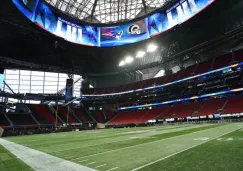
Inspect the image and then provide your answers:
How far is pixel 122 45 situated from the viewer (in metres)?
47.2

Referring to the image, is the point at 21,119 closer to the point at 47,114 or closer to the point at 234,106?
the point at 47,114

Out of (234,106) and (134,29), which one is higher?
(134,29)

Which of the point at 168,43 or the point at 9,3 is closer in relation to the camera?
the point at 9,3

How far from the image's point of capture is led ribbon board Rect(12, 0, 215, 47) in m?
31.7

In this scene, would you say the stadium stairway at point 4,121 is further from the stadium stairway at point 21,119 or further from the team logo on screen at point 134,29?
the team logo on screen at point 134,29

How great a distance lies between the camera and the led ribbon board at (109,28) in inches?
1249

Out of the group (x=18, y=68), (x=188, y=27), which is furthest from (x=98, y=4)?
(x=18, y=68)

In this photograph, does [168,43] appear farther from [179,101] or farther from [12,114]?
[12,114]

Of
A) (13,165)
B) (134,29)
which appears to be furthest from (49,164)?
(134,29)

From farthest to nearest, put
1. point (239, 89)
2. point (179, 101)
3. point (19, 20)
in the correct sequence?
point (179, 101)
point (239, 89)
point (19, 20)

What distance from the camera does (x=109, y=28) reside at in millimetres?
48906

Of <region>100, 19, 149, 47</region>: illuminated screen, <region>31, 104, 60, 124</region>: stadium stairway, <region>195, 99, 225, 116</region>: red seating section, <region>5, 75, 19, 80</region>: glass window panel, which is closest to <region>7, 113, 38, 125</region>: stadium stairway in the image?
<region>31, 104, 60, 124</region>: stadium stairway

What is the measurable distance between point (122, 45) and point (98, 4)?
1457 centimetres

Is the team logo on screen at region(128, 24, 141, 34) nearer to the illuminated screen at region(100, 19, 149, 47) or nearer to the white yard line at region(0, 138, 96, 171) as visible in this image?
the illuminated screen at region(100, 19, 149, 47)
